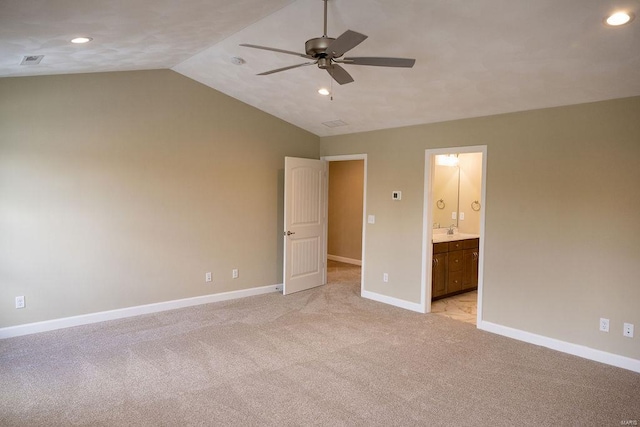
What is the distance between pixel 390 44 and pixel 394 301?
343cm

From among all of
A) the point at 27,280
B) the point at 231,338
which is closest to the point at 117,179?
the point at 27,280

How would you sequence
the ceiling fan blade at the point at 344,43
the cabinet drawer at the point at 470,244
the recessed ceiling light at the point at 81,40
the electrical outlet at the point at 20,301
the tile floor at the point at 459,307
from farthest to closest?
1. the cabinet drawer at the point at 470,244
2. the tile floor at the point at 459,307
3. the electrical outlet at the point at 20,301
4. the recessed ceiling light at the point at 81,40
5. the ceiling fan blade at the point at 344,43

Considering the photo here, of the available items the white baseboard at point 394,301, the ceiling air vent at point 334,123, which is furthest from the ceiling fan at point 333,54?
the white baseboard at point 394,301

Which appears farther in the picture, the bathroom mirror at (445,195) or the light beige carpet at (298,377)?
the bathroom mirror at (445,195)

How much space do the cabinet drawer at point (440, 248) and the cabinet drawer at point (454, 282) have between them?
1.28 ft

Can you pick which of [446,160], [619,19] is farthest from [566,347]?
[446,160]

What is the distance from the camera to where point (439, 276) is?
213 inches

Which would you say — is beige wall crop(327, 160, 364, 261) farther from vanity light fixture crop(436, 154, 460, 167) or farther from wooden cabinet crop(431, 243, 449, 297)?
wooden cabinet crop(431, 243, 449, 297)

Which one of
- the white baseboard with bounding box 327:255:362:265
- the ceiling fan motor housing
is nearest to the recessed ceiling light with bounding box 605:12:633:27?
the ceiling fan motor housing

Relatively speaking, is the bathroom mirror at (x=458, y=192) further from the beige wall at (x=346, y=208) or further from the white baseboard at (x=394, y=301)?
the beige wall at (x=346, y=208)

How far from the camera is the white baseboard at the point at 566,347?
348 cm

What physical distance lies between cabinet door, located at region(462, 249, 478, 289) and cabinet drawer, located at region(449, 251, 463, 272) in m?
0.10

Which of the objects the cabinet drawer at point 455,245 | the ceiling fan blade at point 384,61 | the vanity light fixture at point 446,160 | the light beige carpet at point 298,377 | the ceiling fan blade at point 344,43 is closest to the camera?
the ceiling fan blade at point 344,43

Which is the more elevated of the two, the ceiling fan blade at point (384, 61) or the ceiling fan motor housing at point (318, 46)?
the ceiling fan motor housing at point (318, 46)
